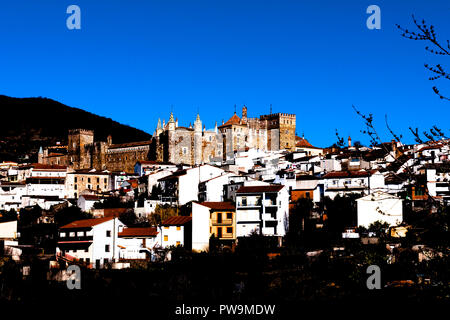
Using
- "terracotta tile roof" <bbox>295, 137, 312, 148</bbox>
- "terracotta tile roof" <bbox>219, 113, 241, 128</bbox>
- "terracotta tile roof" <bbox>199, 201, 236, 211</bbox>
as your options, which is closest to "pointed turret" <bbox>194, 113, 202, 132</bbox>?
"terracotta tile roof" <bbox>219, 113, 241, 128</bbox>

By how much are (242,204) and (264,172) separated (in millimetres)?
22777

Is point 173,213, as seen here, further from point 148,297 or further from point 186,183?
point 148,297

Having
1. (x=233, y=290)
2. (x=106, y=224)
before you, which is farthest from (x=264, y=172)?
(x=233, y=290)

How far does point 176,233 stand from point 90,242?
7259 mm

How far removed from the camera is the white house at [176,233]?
47531 mm

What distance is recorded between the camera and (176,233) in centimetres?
4816

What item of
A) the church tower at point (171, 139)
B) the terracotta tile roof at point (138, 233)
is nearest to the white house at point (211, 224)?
the terracotta tile roof at point (138, 233)

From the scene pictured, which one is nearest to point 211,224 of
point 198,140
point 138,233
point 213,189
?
point 138,233

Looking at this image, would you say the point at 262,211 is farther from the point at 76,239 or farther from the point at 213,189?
the point at 76,239

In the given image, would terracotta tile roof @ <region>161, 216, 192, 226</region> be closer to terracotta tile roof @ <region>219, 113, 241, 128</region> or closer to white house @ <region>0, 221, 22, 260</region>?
white house @ <region>0, 221, 22, 260</region>

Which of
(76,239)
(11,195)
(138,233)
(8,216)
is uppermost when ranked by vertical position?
(11,195)

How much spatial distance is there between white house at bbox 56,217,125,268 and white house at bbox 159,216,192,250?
3.91 m

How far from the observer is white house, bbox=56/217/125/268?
44438mm
